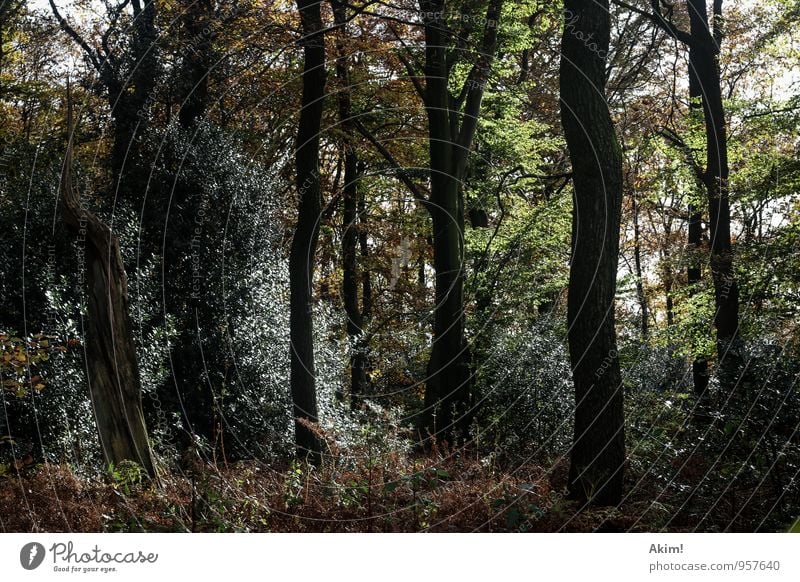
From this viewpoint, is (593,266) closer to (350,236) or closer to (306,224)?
(306,224)

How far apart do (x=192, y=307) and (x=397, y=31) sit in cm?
671

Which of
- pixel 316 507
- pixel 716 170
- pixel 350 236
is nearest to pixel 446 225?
pixel 716 170

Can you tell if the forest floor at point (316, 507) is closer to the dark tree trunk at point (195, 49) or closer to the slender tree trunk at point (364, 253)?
the dark tree trunk at point (195, 49)

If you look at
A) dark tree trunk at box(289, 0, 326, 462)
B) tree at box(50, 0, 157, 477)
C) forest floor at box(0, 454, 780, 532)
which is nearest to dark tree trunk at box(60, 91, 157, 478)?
tree at box(50, 0, 157, 477)

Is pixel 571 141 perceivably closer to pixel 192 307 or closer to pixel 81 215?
pixel 81 215

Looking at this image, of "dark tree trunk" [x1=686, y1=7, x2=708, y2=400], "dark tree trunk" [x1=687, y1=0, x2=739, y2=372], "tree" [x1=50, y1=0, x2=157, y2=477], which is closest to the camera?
"tree" [x1=50, y1=0, x2=157, y2=477]

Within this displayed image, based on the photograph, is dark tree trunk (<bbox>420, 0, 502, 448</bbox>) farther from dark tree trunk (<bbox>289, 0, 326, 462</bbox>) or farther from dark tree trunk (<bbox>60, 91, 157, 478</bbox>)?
dark tree trunk (<bbox>60, 91, 157, 478</bbox>)

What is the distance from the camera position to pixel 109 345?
8.88 m

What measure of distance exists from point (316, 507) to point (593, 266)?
3.41 m

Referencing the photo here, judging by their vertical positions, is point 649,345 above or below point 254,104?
below

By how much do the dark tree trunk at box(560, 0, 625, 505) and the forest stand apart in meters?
0.03

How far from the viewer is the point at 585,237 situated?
28.0 feet

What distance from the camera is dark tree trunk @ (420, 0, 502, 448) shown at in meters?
14.9
